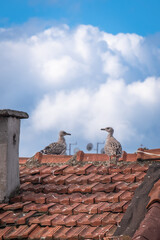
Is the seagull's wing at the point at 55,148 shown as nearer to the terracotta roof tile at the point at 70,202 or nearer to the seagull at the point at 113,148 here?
the seagull at the point at 113,148

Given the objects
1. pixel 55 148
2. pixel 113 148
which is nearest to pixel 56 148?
pixel 55 148

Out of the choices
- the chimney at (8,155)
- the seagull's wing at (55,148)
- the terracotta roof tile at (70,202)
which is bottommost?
the terracotta roof tile at (70,202)

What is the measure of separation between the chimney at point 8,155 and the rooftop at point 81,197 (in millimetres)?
202

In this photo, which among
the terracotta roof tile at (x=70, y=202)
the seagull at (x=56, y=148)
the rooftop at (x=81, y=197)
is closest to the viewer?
the rooftop at (x=81, y=197)

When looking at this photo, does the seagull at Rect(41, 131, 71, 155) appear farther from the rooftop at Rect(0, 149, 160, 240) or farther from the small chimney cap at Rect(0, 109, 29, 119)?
the small chimney cap at Rect(0, 109, 29, 119)

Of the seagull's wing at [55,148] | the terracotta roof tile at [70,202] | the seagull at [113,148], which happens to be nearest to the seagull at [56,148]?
the seagull's wing at [55,148]

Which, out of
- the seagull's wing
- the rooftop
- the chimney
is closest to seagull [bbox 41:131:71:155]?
the seagull's wing

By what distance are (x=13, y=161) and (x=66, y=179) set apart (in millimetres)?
1023

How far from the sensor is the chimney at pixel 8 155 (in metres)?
6.78

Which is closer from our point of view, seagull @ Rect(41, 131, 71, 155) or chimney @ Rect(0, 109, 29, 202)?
chimney @ Rect(0, 109, 29, 202)

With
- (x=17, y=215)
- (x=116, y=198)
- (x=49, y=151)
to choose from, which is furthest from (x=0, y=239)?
(x=49, y=151)

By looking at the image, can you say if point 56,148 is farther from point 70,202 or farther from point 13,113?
point 70,202

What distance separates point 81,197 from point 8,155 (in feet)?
5.01

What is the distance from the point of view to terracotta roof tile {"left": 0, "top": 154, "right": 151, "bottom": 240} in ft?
18.2
